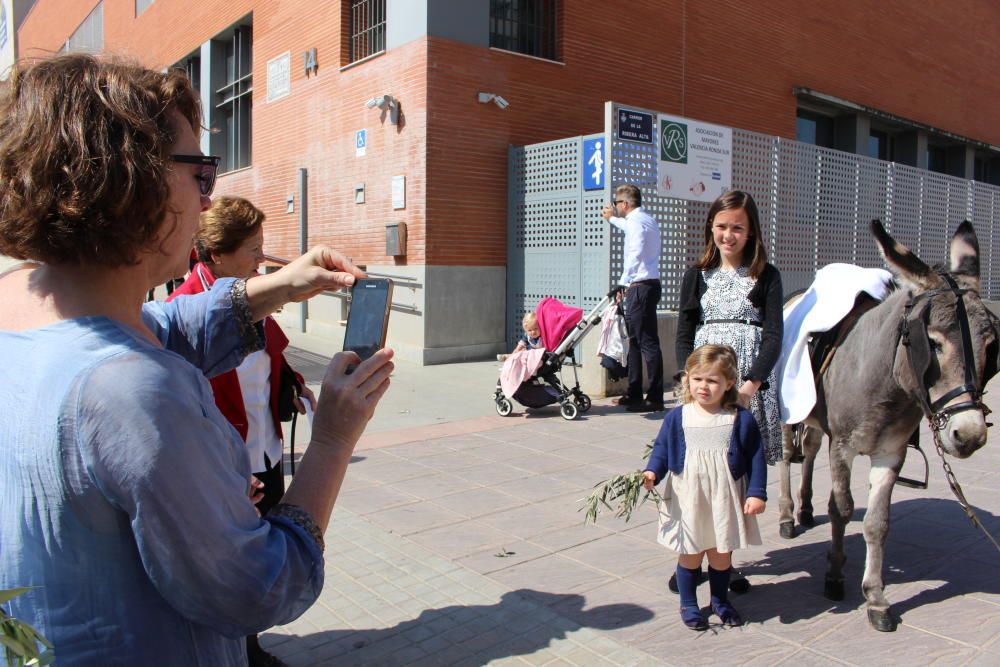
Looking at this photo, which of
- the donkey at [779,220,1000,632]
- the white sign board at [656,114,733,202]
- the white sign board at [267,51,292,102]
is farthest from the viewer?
the white sign board at [267,51,292,102]

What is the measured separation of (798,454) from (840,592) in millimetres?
1227

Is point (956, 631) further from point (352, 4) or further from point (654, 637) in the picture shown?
point (352, 4)

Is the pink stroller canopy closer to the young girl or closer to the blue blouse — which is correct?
the young girl

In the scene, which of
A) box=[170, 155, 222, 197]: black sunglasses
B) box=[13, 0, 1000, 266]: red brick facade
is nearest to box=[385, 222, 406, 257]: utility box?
box=[13, 0, 1000, 266]: red brick facade

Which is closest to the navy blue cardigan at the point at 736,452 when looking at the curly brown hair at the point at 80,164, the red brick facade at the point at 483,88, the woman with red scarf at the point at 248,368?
the woman with red scarf at the point at 248,368

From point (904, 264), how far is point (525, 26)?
10774 mm

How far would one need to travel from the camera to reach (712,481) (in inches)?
143

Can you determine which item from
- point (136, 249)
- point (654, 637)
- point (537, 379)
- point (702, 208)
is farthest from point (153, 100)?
point (702, 208)

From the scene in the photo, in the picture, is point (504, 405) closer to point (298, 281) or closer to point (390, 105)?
point (390, 105)

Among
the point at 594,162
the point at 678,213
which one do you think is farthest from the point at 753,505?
the point at 678,213

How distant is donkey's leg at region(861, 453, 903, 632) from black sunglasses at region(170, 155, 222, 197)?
3.35m

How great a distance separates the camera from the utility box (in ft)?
40.2

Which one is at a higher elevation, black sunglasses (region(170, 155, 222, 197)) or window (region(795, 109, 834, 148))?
window (region(795, 109, 834, 148))

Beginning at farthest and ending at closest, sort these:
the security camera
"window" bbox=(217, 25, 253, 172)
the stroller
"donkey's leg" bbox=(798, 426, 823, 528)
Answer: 1. "window" bbox=(217, 25, 253, 172)
2. the security camera
3. the stroller
4. "donkey's leg" bbox=(798, 426, 823, 528)
